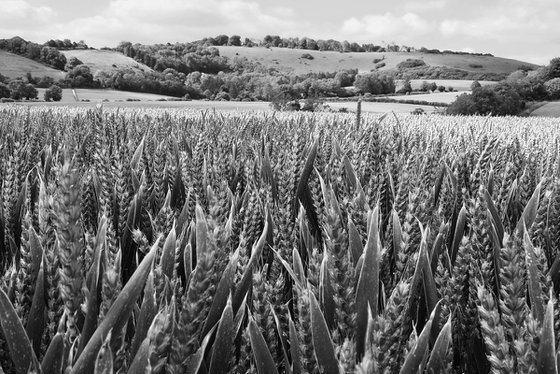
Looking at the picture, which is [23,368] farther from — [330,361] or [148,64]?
[148,64]

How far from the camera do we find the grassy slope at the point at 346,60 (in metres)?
101

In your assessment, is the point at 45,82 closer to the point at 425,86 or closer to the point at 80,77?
the point at 80,77

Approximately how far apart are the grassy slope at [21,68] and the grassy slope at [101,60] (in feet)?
27.8

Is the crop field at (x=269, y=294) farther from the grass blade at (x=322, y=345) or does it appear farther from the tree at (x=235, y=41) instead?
the tree at (x=235, y=41)

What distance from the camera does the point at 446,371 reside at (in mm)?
665

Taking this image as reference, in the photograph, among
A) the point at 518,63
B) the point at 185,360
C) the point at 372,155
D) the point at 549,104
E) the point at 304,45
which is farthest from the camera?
the point at 304,45

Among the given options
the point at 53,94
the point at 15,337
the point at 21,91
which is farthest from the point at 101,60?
the point at 15,337

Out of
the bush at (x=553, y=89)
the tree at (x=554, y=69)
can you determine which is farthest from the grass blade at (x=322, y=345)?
the tree at (x=554, y=69)

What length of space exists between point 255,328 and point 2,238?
42.4 inches

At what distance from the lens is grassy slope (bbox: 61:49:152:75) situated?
305 ft

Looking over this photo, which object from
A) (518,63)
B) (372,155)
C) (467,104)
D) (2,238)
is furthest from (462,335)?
(518,63)

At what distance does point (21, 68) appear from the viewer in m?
82.2

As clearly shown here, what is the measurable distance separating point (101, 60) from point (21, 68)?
1712cm

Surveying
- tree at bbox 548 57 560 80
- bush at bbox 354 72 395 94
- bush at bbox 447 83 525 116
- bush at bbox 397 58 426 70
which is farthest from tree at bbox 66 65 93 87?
tree at bbox 548 57 560 80
